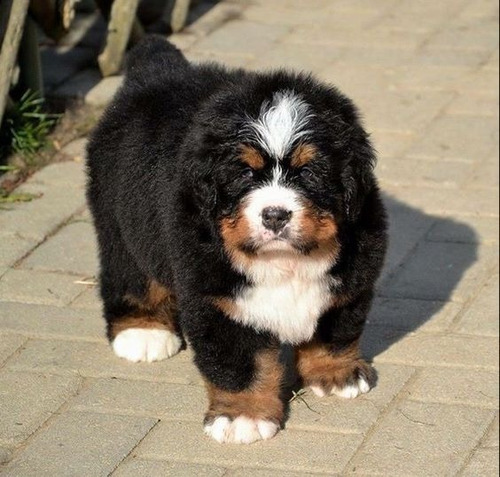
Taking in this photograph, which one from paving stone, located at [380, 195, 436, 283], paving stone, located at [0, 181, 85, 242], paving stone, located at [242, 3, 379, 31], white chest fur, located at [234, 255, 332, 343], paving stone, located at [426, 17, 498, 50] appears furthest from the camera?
paving stone, located at [242, 3, 379, 31]

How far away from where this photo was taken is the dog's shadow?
5391mm

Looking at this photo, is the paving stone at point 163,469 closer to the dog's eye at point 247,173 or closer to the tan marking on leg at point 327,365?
the tan marking on leg at point 327,365

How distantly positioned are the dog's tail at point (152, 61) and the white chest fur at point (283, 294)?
3.51ft

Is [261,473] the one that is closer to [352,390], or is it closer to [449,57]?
[352,390]

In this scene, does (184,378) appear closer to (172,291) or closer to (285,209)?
(172,291)

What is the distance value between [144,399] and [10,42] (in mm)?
2545

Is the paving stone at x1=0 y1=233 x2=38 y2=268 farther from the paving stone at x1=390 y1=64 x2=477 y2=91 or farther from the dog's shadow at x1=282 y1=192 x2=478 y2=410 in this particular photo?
the paving stone at x1=390 y1=64 x2=477 y2=91

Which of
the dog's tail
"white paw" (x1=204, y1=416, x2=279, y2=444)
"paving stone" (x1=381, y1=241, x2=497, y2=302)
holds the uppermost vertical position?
the dog's tail

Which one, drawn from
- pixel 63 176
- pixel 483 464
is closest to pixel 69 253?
pixel 63 176

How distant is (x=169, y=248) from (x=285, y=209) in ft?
1.94

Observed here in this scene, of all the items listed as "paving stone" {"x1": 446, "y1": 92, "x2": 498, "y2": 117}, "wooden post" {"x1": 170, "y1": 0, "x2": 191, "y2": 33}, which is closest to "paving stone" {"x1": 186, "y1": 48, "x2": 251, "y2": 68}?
Answer: "wooden post" {"x1": 170, "y1": 0, "x2": 191, "y2": 33}

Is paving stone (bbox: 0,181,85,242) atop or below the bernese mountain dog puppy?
below

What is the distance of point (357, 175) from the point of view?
4230mm

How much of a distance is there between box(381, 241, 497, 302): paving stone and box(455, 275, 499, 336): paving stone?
2.3 inches
